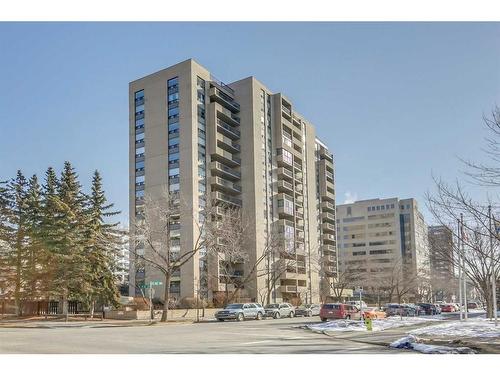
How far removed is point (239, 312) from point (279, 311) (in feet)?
26.7

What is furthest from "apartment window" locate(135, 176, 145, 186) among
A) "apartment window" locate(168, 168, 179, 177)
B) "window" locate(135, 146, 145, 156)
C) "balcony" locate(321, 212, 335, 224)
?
"balcony" locate(321, 212, 335, 224)

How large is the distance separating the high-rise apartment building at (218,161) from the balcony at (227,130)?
0.19 metres

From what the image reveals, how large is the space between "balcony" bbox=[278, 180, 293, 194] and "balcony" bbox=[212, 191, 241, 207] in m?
9.92

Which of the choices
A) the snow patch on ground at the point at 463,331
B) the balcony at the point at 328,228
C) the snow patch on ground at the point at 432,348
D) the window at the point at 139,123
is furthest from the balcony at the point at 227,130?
the snow patch on ground at the point at 432,348

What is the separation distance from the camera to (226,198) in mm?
77938

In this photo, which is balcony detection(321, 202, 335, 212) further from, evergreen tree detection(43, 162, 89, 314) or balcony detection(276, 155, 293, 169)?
evergreen tree detection(43, 162, 89, 314)

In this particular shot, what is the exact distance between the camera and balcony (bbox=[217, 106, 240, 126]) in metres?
76.7

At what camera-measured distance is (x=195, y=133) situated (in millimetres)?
72312

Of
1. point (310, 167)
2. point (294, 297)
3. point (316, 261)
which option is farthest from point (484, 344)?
point (310, 167)

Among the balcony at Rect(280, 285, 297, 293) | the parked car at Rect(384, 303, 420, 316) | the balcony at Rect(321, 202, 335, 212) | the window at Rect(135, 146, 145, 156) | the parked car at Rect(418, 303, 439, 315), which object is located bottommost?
the parked car at Rect(418, 303, 439, 315)
